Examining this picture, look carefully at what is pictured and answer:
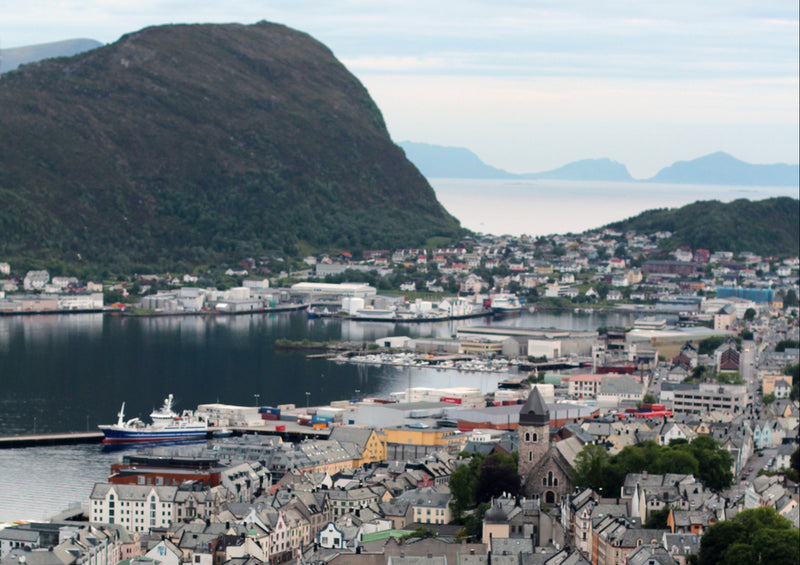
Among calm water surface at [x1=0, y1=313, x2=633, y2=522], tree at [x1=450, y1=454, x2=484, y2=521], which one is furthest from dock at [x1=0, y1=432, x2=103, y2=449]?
tree at [x1=450, y1=454, x2=484, y2=521]

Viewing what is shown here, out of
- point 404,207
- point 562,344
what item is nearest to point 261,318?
point 562,344

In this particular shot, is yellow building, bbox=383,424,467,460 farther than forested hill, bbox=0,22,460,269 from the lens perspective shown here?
No

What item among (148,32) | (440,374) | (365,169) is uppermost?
(148,32)

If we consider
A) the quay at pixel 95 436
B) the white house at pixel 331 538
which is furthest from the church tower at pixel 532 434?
the quay at pixel 95 436

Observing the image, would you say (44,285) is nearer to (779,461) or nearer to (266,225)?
(266,225)

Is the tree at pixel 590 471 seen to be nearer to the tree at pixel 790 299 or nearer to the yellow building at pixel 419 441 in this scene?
the yellow building at pixel 419 441

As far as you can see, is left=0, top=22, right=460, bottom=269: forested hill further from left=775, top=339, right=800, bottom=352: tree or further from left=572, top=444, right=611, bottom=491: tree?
left=572, top=444, right=611, bottom=491: tree
